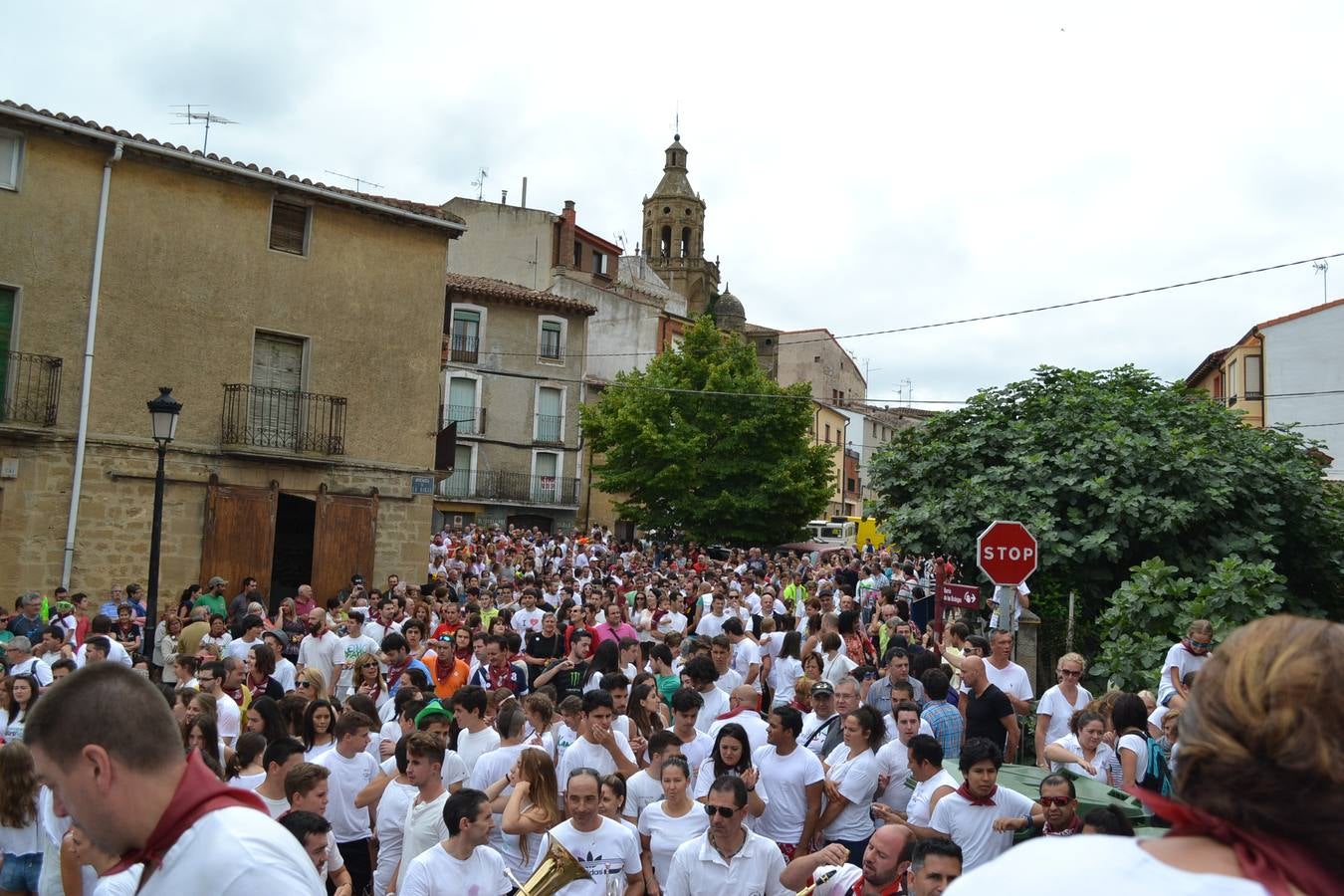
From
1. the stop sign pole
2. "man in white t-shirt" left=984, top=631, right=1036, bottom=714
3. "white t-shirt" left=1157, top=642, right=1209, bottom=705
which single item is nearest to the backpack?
"white t-shirt" left=1157, top=642, right=1209, bottom=705

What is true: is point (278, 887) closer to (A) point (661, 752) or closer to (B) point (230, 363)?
(A) point (661, 752)

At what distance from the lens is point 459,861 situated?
5.82m

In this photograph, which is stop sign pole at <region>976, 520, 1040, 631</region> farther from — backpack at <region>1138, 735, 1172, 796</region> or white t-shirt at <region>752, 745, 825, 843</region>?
white t-shirt at <region>752, 745, 825, 843</region>

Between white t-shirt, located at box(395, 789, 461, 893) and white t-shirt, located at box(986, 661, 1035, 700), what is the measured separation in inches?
216

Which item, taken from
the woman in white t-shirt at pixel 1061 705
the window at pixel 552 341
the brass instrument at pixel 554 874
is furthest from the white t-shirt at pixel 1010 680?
the window at pixel 552 341

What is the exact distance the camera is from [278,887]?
238 centimetres

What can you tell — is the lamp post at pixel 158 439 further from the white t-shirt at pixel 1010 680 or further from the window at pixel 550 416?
the window at pixel 550 416

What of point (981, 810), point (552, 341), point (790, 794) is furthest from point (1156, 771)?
point (552, 341)

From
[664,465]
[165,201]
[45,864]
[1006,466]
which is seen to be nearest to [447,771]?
[45,864]

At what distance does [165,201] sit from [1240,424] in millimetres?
18599

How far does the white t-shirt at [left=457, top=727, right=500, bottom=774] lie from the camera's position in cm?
804

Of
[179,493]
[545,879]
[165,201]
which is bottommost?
[545,879]

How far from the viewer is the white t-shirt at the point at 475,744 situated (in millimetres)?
8039

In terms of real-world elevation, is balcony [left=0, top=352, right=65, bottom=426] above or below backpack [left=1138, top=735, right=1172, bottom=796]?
above
